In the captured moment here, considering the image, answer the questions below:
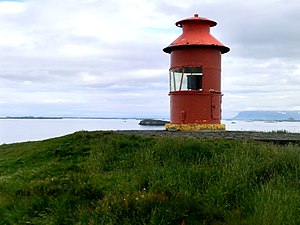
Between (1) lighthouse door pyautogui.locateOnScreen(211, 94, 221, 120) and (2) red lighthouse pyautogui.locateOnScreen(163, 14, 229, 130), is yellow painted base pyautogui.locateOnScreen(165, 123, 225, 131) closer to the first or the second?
(2) red lighthouse pyautogui.locateOnScreen(163, 14, 229, 130)

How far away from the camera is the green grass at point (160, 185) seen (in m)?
→ 5.89

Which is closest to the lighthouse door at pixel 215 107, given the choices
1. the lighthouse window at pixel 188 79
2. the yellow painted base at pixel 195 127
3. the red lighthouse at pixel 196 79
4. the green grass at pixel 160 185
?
the red lighthouse at pixel 196 79

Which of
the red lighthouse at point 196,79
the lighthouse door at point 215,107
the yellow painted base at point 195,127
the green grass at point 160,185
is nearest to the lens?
A: the green grass at point 160,185

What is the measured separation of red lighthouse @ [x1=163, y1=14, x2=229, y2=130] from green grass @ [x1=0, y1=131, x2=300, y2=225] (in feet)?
18.3

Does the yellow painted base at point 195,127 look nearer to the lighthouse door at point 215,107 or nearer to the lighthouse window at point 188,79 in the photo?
the lighthouse door at point 215,107

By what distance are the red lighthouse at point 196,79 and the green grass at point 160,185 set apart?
5.58 meters

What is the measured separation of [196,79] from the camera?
16.2 m

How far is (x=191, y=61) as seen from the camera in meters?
16.2

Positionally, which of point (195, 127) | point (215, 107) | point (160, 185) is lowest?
point (160, 185)

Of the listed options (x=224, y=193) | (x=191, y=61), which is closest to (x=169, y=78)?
(x=191, y=61)

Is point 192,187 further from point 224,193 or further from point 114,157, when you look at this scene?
point 114,157

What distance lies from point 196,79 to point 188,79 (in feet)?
0.93

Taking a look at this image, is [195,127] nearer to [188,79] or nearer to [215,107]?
[215,107]

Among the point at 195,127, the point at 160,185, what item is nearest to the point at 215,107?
the point at 195,127
